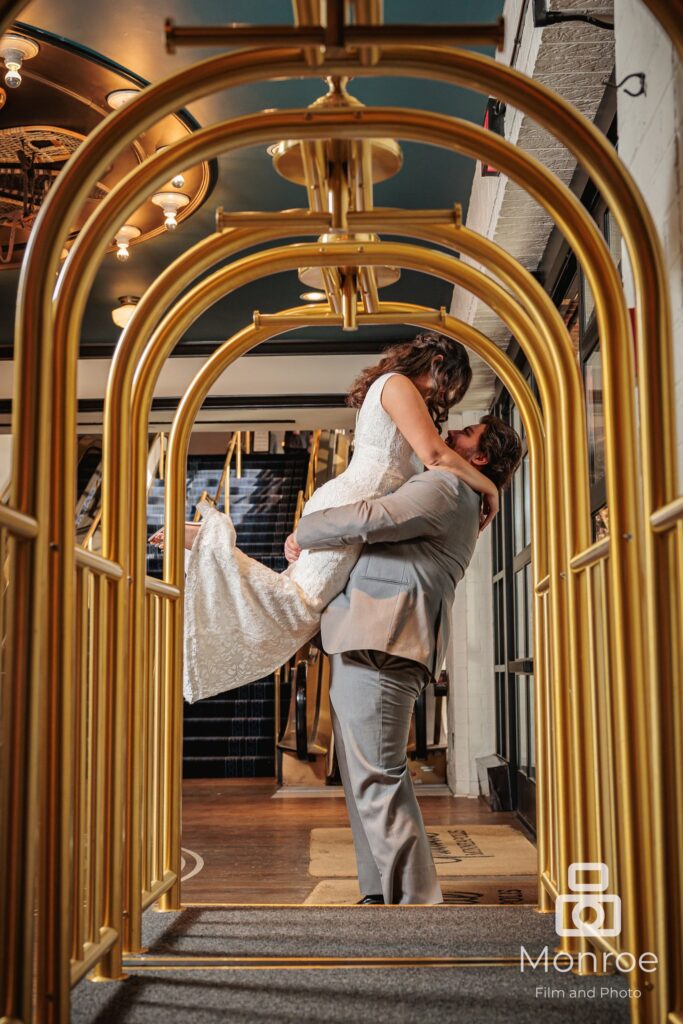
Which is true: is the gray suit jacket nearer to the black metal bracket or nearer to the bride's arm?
the bride's arm

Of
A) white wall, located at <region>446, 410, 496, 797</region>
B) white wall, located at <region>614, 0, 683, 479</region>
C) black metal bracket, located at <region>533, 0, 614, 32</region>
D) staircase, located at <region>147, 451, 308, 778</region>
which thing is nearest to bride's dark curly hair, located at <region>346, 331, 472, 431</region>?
white wall, located at <region>614, 0, 683, 479</region>

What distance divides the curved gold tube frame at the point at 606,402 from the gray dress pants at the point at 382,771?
1.16 metres

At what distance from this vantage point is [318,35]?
1.36m

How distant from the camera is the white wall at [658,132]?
5.57 feet

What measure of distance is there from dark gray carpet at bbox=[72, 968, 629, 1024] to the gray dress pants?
74 centimetres

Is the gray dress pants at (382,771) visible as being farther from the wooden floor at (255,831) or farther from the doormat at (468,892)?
the wooden floor at (255,831)

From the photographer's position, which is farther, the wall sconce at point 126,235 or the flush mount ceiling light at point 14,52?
the wall sconce at point 126,235

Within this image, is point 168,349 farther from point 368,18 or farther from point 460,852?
point 460,852

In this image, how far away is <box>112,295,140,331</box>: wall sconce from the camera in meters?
6.93

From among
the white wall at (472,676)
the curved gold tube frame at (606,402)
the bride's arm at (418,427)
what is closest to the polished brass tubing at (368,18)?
the curved gold tube frame at (606,402)

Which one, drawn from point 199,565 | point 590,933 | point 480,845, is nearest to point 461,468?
point 199,565

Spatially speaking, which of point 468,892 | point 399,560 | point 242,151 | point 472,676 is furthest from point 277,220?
point 472,676

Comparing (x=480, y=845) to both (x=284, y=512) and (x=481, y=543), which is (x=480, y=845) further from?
(x=284, y=512)

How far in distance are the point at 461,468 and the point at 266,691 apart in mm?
7021
